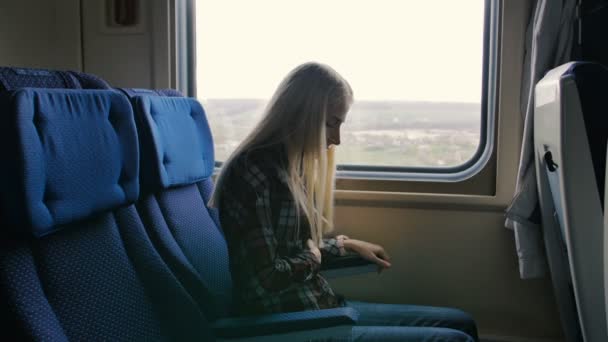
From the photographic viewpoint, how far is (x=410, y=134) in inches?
96.1

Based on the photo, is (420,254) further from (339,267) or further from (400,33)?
(400,33)

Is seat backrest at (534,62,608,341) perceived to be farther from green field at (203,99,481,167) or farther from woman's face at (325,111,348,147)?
green field at (203,99,481,167)

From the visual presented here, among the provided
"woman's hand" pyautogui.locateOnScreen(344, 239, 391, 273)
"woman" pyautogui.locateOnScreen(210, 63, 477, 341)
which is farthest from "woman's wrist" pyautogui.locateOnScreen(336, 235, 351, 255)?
"woman" pyautogui.locateOnScreen(210, 63, 477, 341)

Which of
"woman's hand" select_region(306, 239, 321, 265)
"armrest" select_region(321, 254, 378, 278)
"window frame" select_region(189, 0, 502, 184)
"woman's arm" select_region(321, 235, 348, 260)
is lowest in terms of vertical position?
"armrest" select_region(321, 254, 378, 278)

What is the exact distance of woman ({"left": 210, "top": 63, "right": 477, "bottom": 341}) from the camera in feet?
4.82

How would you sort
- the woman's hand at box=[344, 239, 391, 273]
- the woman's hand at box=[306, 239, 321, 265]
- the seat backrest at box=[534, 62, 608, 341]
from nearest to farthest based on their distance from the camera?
1. the seat backrest at box=[534, 62, 608, 341]
2. the woman's hand at box=[306, 239, 321, 265]
3. the woman's hand at box=[344, 239, 391, 273]

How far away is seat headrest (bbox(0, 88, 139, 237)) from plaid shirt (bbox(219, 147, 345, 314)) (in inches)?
10.2

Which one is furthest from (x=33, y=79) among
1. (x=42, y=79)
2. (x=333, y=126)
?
(x=333, y=126)

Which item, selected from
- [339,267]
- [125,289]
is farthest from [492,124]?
[125,289]

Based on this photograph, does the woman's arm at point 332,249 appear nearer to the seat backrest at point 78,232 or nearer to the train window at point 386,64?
the seat backrest at point 78,232

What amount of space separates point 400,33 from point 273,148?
3.51 feet

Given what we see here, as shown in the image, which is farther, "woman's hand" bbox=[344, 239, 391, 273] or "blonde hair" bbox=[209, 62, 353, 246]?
"woman's hand" bbox=[344, 239, 391, 273]

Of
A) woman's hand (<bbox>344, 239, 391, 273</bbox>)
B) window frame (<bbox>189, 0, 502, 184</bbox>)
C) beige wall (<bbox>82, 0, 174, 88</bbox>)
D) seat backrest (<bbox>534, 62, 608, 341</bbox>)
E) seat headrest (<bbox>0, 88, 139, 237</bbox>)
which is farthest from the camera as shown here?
beige wall (<bbox>82, 0, 174, 88</bbox>)

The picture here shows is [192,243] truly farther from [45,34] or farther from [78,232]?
[45,34]
